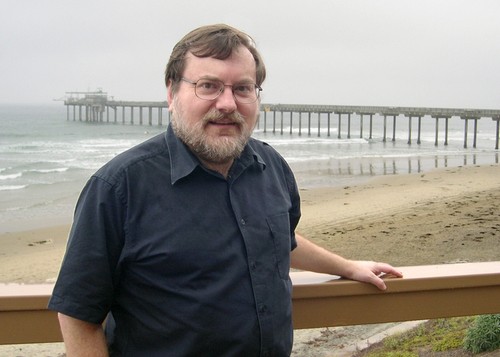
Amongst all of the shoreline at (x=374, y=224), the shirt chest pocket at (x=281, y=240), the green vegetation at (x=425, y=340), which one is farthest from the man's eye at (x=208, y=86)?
the shoreline at (x=374, y=224)

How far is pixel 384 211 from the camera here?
1638 cm

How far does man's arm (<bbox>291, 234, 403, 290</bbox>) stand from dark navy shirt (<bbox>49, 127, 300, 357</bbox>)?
0.34 m

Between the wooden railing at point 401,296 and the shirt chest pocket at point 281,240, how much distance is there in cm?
16

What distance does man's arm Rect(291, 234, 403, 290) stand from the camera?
2.07 metres

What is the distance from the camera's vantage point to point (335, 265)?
2123mm

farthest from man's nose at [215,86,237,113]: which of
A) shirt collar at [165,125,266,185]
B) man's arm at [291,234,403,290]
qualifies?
man's arm at [291,234,403,290]

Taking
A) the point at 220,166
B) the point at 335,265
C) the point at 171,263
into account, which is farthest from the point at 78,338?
the point at 335,265

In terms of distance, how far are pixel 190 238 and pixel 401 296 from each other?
2.73 ft

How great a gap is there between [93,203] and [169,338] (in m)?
0.42

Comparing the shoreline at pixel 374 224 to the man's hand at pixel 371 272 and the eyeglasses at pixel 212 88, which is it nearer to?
the man's hand at pixel 371 272

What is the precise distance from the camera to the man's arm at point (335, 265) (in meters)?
2.07

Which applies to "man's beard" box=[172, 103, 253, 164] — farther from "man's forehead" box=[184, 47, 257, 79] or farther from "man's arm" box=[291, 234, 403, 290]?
"man's arm" box=[291, 234, 403, 290]

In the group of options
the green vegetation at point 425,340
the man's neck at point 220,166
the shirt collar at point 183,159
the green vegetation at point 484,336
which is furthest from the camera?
the green vegetation at point 425,340

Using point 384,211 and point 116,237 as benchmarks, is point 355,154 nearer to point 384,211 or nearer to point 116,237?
point 384,211
